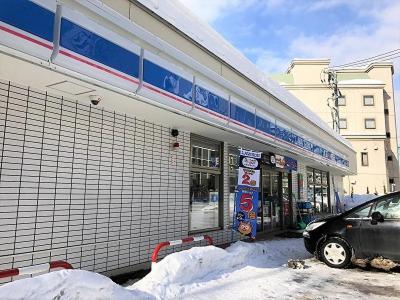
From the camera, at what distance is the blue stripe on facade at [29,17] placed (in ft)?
13.1

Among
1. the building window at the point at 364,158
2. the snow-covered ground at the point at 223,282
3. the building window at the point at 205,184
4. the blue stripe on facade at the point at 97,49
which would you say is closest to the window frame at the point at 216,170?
the building window at the point at 205,184

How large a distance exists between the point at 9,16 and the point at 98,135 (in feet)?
10.2

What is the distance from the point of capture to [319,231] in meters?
9.02

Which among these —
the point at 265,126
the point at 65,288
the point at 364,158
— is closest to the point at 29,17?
the point at 65,288

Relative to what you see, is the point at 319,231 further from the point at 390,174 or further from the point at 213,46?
the point at 390,174

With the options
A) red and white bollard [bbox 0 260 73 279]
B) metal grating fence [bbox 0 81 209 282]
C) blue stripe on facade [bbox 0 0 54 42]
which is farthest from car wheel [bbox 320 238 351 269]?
blue stripe on facade [bbox 0 0 54 42]

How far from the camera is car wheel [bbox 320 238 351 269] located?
8.49 meters

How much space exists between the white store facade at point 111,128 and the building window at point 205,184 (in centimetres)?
4

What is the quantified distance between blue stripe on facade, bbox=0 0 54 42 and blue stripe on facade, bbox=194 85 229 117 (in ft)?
11.5

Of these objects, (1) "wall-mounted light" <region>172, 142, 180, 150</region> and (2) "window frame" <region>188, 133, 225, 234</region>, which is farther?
(2) "window frame" <region>188, 133, 225, 234</region>

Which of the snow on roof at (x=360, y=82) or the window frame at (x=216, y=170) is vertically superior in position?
the snow on roof at (x=360, y=82)

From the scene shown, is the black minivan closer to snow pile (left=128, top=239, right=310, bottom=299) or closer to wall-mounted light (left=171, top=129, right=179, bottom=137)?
snow pile (left=128, top=239, right=310, bottom=299)

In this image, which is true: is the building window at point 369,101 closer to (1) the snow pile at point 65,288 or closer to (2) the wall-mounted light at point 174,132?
(2) the wall-mounted light at point 174,132

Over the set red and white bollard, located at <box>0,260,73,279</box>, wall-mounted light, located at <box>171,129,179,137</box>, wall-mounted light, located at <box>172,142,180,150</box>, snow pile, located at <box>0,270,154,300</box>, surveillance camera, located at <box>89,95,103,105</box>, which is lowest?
snow pile, located at <box>0,270,154,300</box>
